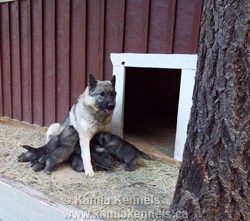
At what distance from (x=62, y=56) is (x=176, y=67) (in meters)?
1.87

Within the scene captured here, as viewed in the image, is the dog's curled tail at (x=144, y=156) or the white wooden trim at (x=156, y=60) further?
the dog's curled tail at (x=144, y=156)

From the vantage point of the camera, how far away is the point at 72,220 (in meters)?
1.86

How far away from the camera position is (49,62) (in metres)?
4.06

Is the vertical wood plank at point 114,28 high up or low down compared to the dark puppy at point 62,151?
up

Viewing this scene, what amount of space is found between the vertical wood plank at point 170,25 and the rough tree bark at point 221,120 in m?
1.47

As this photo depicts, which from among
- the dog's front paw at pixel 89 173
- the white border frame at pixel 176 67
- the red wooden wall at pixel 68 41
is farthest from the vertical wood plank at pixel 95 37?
the dog's front paw at pixel 89 173

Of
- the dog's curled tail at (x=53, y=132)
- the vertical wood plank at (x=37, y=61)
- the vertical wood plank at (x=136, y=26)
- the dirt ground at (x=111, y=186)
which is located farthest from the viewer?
the vertical wood plank at (x=37, y=61)

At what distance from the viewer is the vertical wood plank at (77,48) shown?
3574 mm

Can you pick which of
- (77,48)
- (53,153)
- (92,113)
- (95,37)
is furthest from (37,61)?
A: (53,153)

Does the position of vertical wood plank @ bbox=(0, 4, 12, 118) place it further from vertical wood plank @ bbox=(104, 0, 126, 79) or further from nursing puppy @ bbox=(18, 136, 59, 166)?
nursing puppy @ bbox=(18, 136, 59, 166)

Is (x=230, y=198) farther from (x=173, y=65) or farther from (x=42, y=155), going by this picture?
(x=42, y=155)

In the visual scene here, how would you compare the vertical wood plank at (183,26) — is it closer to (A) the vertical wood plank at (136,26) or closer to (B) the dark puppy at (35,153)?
(A) the vertical wood plank at (136,26)

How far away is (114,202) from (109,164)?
0.69m

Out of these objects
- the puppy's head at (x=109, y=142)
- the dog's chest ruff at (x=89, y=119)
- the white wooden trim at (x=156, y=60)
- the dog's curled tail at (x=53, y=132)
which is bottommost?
the dog's curled tail at (x=53, y=132)
